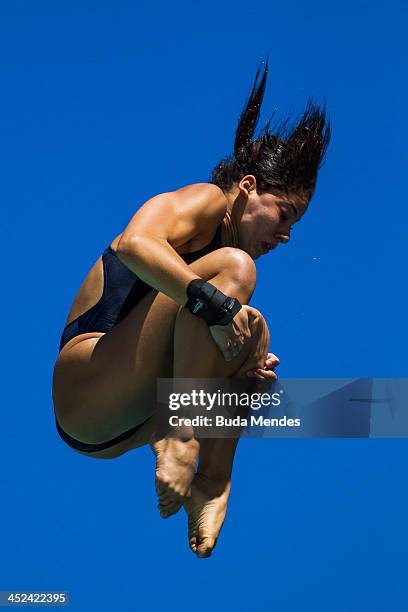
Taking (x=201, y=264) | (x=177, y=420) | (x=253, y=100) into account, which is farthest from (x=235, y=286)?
(x=253, y=100)

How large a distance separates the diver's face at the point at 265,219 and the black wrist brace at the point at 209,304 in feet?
2.45

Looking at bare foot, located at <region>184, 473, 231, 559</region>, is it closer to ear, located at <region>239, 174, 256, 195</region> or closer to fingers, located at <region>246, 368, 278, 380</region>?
fingers, located at <region>246, 368, 278, 380</region>

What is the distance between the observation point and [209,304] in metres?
4.46

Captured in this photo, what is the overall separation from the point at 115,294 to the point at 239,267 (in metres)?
0.70

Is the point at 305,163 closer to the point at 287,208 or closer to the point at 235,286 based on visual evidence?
the point at 287,208

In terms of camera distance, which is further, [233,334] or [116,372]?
[116,372]

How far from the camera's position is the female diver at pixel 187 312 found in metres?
4.57

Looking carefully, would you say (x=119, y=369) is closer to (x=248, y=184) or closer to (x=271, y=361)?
(x=271, y=361)

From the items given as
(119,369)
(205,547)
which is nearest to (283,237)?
(119,369)

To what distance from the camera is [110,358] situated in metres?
4.89

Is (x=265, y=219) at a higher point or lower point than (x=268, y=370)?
higher

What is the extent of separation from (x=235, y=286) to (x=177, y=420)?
61cm

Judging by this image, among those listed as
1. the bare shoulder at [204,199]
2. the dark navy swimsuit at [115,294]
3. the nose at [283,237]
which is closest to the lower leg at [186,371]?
the bare shoulder at [204,199]

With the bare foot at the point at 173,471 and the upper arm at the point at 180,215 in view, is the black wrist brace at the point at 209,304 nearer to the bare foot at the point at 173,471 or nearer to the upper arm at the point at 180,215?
the upper arm at the point at 180,215
